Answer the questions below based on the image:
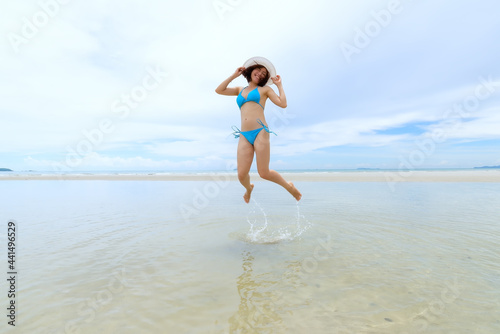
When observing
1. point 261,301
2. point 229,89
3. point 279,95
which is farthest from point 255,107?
point 261,301

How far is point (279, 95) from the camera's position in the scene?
4758 millimetres

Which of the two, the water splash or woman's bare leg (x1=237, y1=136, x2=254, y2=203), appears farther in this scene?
the water splash

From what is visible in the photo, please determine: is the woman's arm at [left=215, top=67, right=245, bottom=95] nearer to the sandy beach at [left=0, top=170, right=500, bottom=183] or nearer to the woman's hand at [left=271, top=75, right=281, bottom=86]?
the woman's hand at [left=271, top=75, right=281, bottom=86]

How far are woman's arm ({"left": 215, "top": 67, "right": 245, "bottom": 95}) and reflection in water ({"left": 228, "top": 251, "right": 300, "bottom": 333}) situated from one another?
3171mm

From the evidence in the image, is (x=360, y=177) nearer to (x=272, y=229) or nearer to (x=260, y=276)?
(x=272, y=229)

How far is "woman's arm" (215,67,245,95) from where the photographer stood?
15.8ft

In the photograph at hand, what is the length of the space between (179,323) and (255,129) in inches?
128

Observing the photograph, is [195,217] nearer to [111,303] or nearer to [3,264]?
[3,264]

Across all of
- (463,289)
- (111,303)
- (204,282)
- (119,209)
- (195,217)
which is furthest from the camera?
(119,209)

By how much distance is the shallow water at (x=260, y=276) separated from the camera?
2479 millimetres

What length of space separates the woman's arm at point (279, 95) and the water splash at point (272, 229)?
103 inches

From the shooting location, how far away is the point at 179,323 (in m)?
2.46

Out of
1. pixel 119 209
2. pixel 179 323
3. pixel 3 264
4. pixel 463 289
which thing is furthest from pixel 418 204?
pixel 3 264

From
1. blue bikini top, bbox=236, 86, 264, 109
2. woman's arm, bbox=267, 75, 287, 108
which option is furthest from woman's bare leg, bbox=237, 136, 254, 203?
woman's arm, bbox=267, 75, 287, 108
